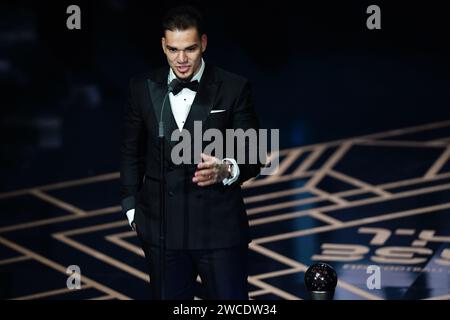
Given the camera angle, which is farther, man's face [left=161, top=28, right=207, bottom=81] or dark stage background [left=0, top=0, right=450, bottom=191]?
dark stage background [left=0, top=0, right=450, bottom=191]

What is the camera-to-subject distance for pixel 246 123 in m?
3.62

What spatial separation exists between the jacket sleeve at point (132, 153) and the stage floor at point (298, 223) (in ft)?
6.93

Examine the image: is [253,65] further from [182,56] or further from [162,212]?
[162,212]

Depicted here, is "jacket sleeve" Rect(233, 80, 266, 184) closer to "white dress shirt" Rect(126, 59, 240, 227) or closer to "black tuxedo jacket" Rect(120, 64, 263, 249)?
"black tuxedo jacket" Rect(120, 64, 263, 249)

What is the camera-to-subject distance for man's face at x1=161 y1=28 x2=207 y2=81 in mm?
3547

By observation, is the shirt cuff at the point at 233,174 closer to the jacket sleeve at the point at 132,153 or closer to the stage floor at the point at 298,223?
the jacket sleeve at the point at 132,153

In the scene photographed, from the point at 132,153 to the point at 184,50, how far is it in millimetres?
465

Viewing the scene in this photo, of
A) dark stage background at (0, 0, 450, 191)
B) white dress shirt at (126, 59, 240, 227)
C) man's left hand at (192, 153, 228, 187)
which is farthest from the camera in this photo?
dark stage background at (0, 0, 450, 191)

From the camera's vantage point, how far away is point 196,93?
364 cm

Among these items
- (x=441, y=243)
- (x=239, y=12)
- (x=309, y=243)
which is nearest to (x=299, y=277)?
(x=309, y=243)

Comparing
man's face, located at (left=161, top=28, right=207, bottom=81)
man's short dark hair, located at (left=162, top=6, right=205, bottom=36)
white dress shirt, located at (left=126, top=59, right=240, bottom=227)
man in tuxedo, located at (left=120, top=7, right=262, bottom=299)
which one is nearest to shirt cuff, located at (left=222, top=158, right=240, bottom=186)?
man in tuxedo, located at (left=120, top=7, right=262, bottom=299)

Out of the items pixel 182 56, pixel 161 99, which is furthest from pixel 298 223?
pixel 182 56

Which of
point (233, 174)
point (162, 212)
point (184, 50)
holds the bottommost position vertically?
point (162, 212)

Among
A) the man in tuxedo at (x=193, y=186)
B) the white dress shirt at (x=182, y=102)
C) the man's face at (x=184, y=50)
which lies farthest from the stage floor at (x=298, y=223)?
the man's face at (x=184, y=50)
